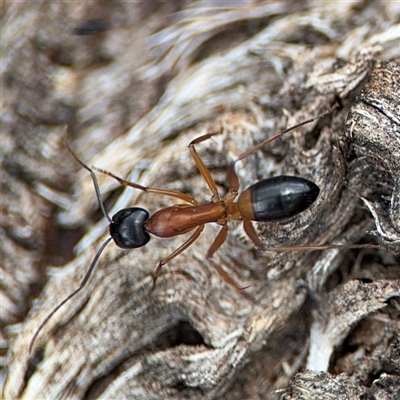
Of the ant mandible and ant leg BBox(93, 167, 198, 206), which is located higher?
ant leg BBox(93, 167, 198, 206)

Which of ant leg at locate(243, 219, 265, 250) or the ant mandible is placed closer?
the ant mandible

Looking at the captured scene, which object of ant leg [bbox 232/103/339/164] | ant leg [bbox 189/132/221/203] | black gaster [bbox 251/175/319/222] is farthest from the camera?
ant leg [bbox 189/132/221/203]

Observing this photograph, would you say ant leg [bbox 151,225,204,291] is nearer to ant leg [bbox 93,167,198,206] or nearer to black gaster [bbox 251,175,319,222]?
ant leg [bbox 93,167,198,206]

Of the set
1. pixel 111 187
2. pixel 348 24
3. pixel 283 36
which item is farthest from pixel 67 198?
pixel 348 24

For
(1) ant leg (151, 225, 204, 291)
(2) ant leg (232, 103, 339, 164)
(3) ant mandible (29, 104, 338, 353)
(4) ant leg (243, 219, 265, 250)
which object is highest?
(2) ant leg (232, 103, 339, 164)

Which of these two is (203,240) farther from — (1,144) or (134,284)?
(1,144)

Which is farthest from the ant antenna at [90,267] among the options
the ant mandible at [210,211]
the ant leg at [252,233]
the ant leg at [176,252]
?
the ant leg at [252,233]

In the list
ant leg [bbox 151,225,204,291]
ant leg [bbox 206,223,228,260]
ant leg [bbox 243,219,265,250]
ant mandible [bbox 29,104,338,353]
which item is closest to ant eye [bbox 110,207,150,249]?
ant mandible [bbox 29,104,338,353]

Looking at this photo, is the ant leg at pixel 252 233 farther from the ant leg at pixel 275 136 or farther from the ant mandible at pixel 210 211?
the ant leg at pixel 275 136
